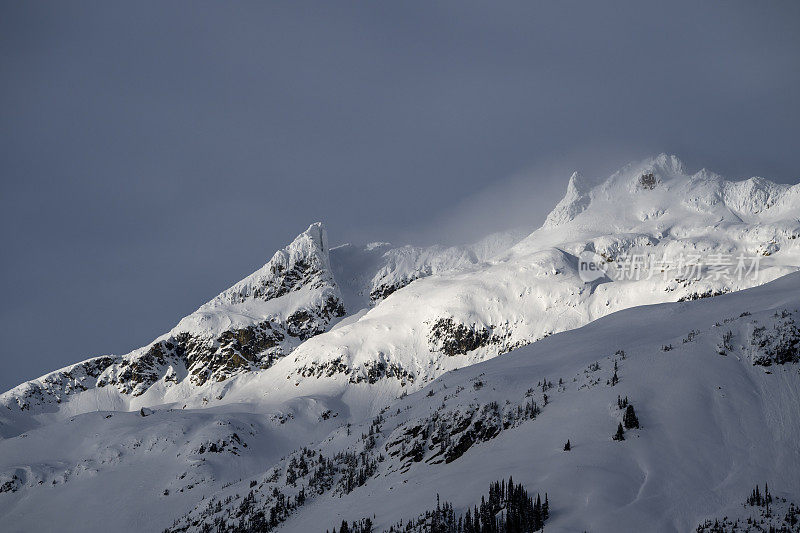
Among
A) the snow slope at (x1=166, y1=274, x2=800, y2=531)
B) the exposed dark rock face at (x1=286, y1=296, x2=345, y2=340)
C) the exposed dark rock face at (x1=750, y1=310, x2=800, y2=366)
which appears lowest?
the snow slope at (x1=166, y1=274, x2=800, y2=531)

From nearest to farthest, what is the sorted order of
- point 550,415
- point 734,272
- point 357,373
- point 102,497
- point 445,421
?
point 550,415 < point 445,421 < point 102,497 < point 734,272 < point 357,373

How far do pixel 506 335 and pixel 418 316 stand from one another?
26046mm

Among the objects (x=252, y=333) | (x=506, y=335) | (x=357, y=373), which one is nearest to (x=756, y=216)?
(x=506, y=335)

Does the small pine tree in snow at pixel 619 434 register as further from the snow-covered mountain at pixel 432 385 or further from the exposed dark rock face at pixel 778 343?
the exposed dark rock face at pixel 778 343

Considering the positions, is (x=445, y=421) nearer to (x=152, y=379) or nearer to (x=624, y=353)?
(x=624, y=353)

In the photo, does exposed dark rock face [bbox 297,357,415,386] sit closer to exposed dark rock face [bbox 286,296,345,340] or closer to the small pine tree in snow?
exposed dark rock face [bbox 286,296,345,340]

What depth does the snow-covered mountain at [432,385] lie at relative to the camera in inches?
962

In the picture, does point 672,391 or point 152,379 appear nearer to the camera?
point 672,391

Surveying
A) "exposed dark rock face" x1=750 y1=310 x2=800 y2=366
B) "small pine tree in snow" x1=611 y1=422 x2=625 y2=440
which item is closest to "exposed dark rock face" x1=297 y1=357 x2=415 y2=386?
"exposed dark rock face" x1=750 y1=310 x2=800 y2=366

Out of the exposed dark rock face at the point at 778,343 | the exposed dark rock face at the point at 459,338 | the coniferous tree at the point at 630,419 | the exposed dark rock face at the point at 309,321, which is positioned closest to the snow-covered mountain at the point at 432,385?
the exposed dark rock face at the point at 778,343

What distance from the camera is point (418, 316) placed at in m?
153

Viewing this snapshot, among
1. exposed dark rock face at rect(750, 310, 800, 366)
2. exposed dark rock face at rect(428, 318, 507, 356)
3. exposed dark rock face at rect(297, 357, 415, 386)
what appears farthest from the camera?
exposed dark rock face at rect(428, 318, 507, 356)

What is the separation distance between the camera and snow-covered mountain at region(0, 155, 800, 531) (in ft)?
80.2

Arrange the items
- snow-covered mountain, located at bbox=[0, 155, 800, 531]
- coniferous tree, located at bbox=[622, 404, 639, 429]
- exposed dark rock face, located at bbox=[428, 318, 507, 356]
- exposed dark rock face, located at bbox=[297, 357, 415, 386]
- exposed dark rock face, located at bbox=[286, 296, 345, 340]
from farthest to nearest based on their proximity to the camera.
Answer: exposed dark rock face, located at bbox=[286, 296, 345, 340] → exposed dark rock face, located at bbox=[428, 318, 507, 356] → exposed dark rock face, located at bbox=[297, 357, 415, 386] → snow-covered mountain, located at bbox=[0, 155, 800, 531] → coniferous tree, located at bbox=[622, 404, 639, 429]
